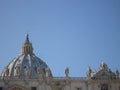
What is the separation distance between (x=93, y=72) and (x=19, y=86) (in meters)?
16.5

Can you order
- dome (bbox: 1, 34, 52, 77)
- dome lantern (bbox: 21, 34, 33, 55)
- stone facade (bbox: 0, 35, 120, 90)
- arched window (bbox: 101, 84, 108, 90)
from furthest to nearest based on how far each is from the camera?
dome lantern (bbox: 21, 34, 33, 55) → dome (bbox: 1, 34, 52, 77) → arched window (bbox: 101, 84, 108, 90) → stone facade (bbox: 0, 35, 120, 90)

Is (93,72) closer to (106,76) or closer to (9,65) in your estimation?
(106,76)

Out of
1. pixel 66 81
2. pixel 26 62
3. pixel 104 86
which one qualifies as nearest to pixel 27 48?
pixel 26 62

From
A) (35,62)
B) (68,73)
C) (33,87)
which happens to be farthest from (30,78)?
(35,62)

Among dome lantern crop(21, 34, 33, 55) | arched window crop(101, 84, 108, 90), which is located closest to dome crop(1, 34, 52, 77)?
dome lantern crop(21, 34, 33, 55)

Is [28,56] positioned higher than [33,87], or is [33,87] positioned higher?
[28,56]

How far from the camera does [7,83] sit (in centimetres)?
8719

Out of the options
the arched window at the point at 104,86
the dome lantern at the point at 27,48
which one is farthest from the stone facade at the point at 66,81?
the dome lantern at the point at 27,48

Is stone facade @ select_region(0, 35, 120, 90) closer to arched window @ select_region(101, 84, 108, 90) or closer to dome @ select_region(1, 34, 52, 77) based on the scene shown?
arched window @ select_region(101, 84, 108, 90)

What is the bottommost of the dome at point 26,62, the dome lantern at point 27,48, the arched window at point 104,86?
the arched window at point 104,86

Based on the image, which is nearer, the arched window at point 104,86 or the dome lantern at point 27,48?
the arched window at point 104,86

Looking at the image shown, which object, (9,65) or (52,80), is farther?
(9,65)

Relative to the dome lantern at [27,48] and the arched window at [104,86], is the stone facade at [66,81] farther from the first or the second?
the dome lantern at [27,48]

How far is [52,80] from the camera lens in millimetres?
87812
